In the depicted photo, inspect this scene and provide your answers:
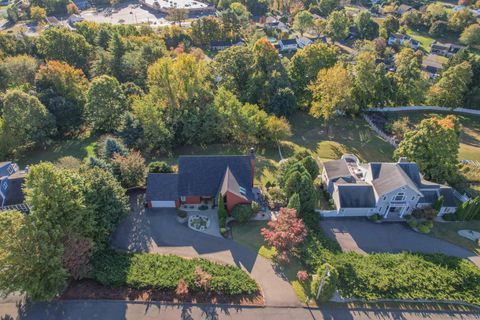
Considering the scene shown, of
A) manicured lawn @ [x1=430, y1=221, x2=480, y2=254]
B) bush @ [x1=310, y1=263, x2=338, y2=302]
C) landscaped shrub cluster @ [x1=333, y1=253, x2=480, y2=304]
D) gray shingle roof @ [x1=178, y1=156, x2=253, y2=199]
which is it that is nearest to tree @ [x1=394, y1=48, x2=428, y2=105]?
manicured lawn @ [x1=430, y1=221, x2=480, y2=254]

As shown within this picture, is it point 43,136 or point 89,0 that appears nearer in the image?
point 43,136

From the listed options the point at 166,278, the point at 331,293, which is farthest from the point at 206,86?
the point at 331,293

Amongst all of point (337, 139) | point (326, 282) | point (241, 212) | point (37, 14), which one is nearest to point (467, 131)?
point (337, 139)

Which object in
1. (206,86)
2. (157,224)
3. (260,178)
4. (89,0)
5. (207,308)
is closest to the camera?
(207,308)

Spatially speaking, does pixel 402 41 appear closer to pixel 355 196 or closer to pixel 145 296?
pixel 355 196

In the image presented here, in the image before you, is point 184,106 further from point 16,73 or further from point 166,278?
point 16,73
